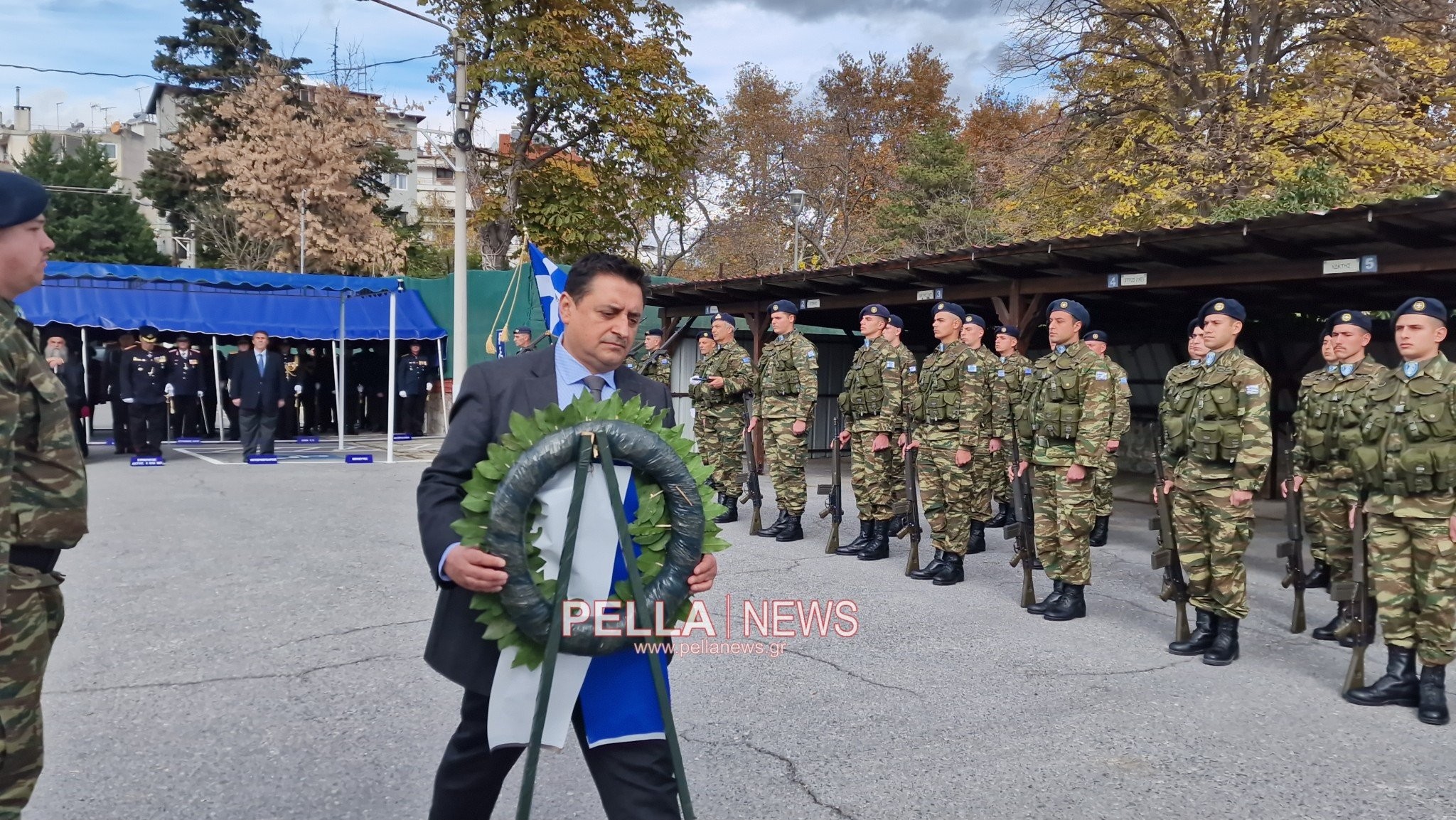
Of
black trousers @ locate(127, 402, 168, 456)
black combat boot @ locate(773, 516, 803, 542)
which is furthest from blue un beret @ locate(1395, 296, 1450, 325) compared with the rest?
black trousers @ locate(127, 402, 168, 456)

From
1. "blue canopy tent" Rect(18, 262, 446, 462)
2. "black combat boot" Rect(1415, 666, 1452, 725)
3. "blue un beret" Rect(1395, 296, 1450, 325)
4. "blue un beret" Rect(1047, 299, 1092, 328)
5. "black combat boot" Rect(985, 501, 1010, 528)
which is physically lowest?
"black combat boot" Rect(985, 501, 1010, 528)

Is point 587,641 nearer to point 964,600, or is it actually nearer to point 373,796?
point 373,796

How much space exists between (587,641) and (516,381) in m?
0.70

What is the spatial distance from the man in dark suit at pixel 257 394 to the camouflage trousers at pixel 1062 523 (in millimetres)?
12804

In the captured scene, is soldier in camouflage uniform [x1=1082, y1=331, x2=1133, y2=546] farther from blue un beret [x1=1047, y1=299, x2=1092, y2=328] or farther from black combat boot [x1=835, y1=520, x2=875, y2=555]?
black combat boot [x1=835, y1=520, x2=875, y2=555]

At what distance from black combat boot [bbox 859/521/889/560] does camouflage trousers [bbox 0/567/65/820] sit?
6.95 m

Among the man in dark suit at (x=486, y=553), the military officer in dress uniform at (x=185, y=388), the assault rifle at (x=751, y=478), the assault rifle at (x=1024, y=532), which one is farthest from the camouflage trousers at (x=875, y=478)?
the military officer in dress uniform at (x=185, y=388)

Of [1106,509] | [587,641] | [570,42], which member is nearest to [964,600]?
[1106,509]

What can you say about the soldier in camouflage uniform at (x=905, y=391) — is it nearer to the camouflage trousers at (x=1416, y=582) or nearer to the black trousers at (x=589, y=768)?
the camouflage trousers at (x=1416, y=582)

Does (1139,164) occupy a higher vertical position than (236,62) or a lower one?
lower

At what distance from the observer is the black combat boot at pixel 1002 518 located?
10977 mm

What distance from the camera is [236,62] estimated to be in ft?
130

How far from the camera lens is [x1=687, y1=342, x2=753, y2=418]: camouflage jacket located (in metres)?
10.7

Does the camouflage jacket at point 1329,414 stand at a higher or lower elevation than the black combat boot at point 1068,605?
higher
